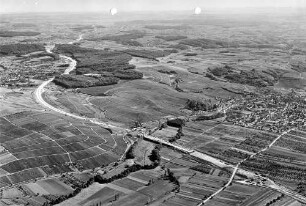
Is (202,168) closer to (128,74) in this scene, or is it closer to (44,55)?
(128,74)

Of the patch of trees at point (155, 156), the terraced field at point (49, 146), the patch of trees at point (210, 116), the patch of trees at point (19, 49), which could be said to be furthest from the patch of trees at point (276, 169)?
the patch of trees at point (19, 49)

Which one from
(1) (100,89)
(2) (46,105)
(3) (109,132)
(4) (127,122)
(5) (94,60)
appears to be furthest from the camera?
(5) (94,60)

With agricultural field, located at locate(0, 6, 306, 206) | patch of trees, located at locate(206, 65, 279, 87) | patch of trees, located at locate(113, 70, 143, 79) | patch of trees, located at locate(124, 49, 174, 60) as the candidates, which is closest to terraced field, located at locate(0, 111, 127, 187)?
agricultural field, located at locate(0, 6, 306, 206)

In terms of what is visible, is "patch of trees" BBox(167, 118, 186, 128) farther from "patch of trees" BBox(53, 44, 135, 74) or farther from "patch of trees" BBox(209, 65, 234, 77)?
"patch of trees" BBox(53, 44, 135, 74)

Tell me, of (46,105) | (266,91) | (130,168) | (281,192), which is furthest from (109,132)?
(266,91)

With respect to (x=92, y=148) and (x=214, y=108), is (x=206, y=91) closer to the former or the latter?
(x=214, y=108)
